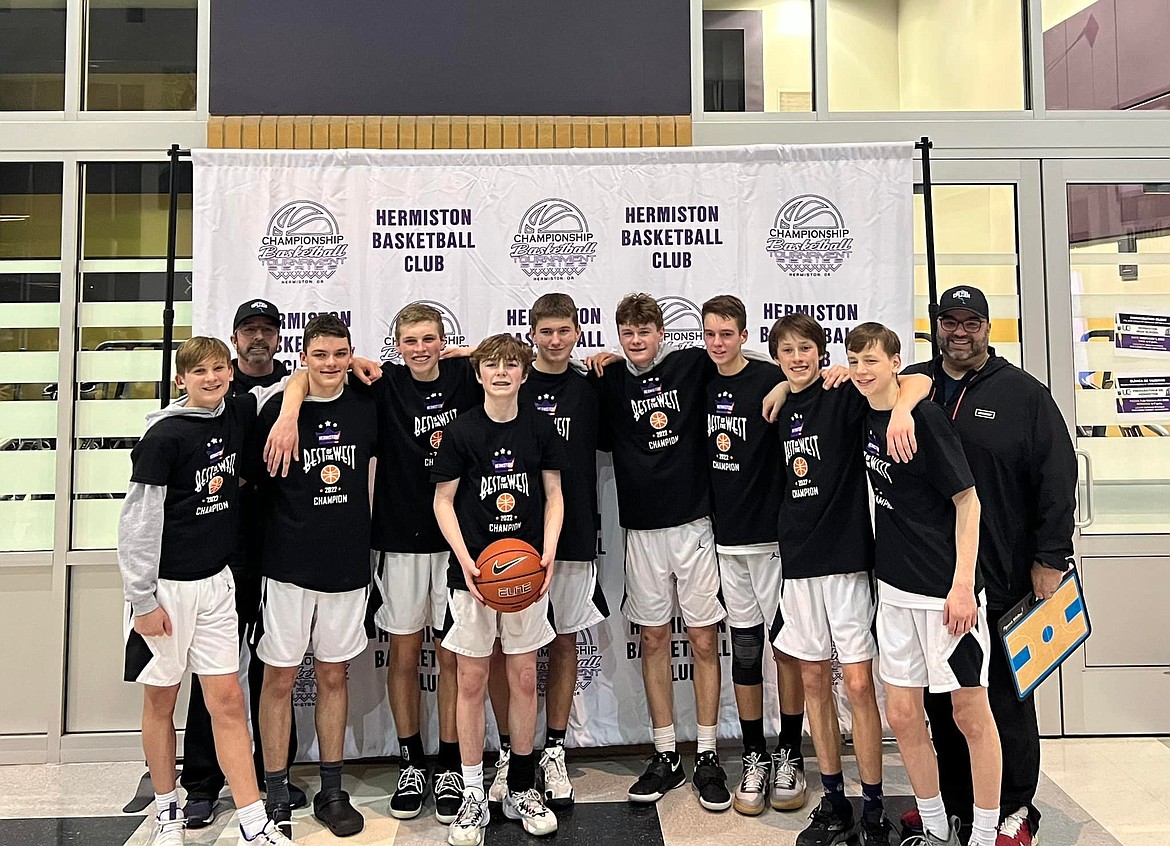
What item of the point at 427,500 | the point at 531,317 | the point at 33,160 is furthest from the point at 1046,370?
the point at 33,160

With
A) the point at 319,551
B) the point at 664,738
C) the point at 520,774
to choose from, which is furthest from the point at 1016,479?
the point at 319,551

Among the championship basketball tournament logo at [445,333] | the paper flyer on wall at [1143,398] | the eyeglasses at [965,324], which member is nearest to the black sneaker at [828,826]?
the eyeglasses at [965,324]

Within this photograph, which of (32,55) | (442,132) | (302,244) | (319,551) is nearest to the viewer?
(319,551)

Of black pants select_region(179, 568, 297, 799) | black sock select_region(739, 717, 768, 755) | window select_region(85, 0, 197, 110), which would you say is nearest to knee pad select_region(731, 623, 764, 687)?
black sock select_region(739, 717, 768, 755)

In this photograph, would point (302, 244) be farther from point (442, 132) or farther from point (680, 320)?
point (680, 320)

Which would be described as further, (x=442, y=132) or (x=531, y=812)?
(x=442, y=132)

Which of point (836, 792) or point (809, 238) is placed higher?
point (809, 238)

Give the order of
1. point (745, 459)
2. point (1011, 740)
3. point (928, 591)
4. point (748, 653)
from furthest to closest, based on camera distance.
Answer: point (748, 653) < point (745, 459) < point (1011, 740) < point (928, 591)

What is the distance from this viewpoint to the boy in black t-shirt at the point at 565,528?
283cm

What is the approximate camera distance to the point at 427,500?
2836mm

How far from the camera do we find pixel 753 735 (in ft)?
9.50

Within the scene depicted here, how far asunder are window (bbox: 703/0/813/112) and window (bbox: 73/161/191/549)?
226 cm

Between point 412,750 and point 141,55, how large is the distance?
303 cm

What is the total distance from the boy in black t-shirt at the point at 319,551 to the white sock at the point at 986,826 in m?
1.89
